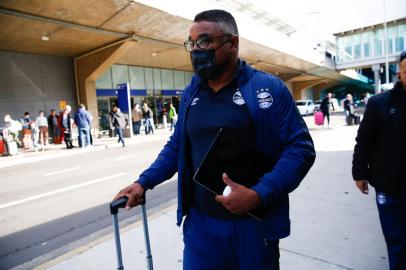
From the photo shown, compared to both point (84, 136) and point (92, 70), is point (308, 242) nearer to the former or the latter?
point (84, 136)

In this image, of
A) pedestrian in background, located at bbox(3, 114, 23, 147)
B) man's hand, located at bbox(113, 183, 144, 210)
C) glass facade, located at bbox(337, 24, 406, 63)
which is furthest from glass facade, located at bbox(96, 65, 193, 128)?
glass facade, located at bbox(337, 24, 406, 63)

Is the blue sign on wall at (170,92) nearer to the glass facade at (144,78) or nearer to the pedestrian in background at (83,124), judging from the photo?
the glass facade at (144,78)

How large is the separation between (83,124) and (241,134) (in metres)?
13.3

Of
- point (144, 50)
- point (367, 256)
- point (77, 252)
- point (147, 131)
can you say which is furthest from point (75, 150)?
point (367, 256)

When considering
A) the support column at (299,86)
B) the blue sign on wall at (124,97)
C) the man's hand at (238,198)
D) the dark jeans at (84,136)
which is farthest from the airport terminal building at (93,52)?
the support column at (299,86)

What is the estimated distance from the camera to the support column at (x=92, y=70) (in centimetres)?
1848

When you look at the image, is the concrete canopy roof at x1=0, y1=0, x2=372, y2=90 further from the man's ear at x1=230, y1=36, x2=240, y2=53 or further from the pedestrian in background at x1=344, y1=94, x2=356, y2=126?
the man's ear at x1=230, y1=36, x2=240, y2=53

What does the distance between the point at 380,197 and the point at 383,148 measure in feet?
1.18

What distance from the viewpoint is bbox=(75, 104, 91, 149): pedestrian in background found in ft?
44.7

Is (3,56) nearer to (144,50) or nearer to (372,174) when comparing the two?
(144,50)

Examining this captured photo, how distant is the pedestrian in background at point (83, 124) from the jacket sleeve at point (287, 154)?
13.3 m

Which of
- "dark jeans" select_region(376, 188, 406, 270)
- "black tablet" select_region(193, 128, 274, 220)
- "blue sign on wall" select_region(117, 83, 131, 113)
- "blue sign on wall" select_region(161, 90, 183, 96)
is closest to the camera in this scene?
"black tablet" select_region(193, 128, 274, 220)

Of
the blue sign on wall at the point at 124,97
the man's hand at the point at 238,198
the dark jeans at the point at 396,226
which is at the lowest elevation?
the dark jeans at the point at 396,226

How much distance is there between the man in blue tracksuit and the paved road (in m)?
2.66
